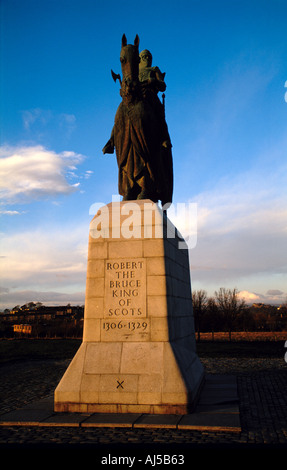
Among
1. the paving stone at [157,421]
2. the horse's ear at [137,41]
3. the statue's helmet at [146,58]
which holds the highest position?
the statue's helmet at [146,58]

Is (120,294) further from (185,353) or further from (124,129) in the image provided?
(124,129)

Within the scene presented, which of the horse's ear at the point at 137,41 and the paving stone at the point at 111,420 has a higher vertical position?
the horse's ear at the point at 137,41

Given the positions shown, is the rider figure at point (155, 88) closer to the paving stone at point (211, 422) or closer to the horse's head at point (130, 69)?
the horse's head at point (130, 69)

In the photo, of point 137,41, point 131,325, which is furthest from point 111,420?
point 137,41

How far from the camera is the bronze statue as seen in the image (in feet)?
29.9

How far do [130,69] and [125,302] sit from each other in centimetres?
559

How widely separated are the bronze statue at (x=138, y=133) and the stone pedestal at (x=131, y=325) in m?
0.95

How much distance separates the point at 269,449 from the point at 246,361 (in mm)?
12165

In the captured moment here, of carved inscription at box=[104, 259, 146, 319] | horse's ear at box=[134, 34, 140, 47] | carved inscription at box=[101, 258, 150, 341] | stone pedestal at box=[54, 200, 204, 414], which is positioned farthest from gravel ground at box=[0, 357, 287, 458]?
horse's ear at box=[134, 34, 140, 47]

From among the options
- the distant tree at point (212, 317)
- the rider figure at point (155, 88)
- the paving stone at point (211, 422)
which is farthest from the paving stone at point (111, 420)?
the distant tree at point (212, 317)

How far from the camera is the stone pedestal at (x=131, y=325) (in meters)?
6.99

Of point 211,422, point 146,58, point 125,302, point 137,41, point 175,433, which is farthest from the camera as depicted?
point 146,58

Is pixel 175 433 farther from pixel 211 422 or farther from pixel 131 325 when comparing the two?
pixel 131 325

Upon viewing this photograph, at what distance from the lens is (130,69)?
9.09 meters
